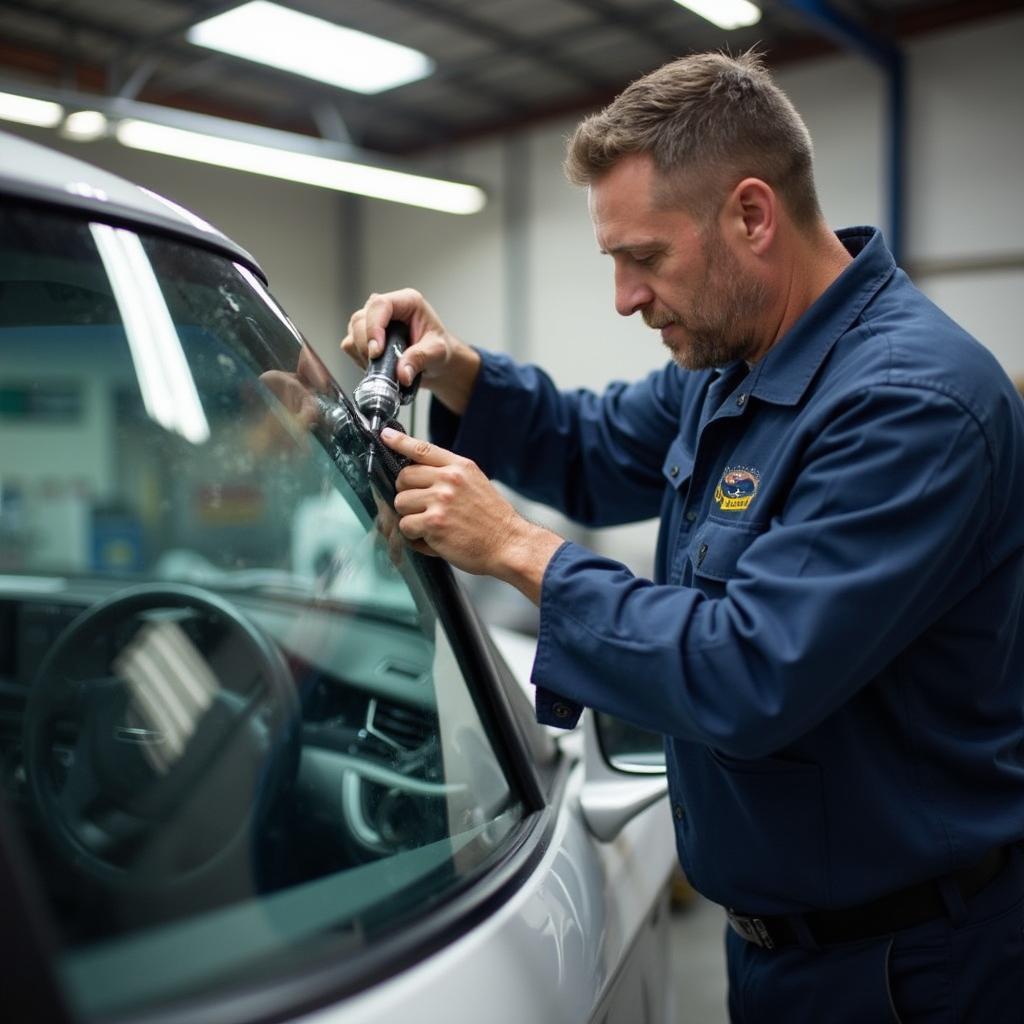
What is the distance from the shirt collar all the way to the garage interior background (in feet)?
14.5

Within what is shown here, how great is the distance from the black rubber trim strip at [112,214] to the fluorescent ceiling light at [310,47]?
506 centimetres

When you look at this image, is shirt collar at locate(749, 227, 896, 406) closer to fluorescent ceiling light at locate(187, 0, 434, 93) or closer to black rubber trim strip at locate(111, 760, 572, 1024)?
black rubber trim strip at locate(111, 760, 572, 1024)

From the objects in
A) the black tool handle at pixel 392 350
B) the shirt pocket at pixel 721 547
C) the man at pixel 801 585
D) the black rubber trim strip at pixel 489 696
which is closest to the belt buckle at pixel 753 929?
the man at pixel 801 585

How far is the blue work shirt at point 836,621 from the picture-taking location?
3.36 ft

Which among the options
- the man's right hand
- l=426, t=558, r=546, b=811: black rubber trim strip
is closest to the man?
l=426, t=558, r=546, b=811: black rubber trim strip

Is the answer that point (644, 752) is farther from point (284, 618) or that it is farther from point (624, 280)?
point (624, 280)

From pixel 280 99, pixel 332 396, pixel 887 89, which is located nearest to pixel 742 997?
pixel 332 396

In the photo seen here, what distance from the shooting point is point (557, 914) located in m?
1.07

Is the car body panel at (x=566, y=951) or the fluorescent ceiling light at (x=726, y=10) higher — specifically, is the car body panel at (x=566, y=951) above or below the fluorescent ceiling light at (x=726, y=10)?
below

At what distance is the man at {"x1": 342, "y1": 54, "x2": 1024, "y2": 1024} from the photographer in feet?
3.40

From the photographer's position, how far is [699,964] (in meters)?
3.18

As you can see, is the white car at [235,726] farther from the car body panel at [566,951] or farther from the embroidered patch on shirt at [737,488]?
the embroidered patch on shirt at [737,488]

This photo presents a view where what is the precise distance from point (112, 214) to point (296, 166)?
217 inches

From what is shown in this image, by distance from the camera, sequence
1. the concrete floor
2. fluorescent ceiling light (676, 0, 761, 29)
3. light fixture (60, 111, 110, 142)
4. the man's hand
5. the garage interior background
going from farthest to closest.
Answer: the garage interior background → light fixture (60, 111, 110, 142) → fluorescent ceiling light (676, 0, 761, 29) → the concrete floor → the man's hand
